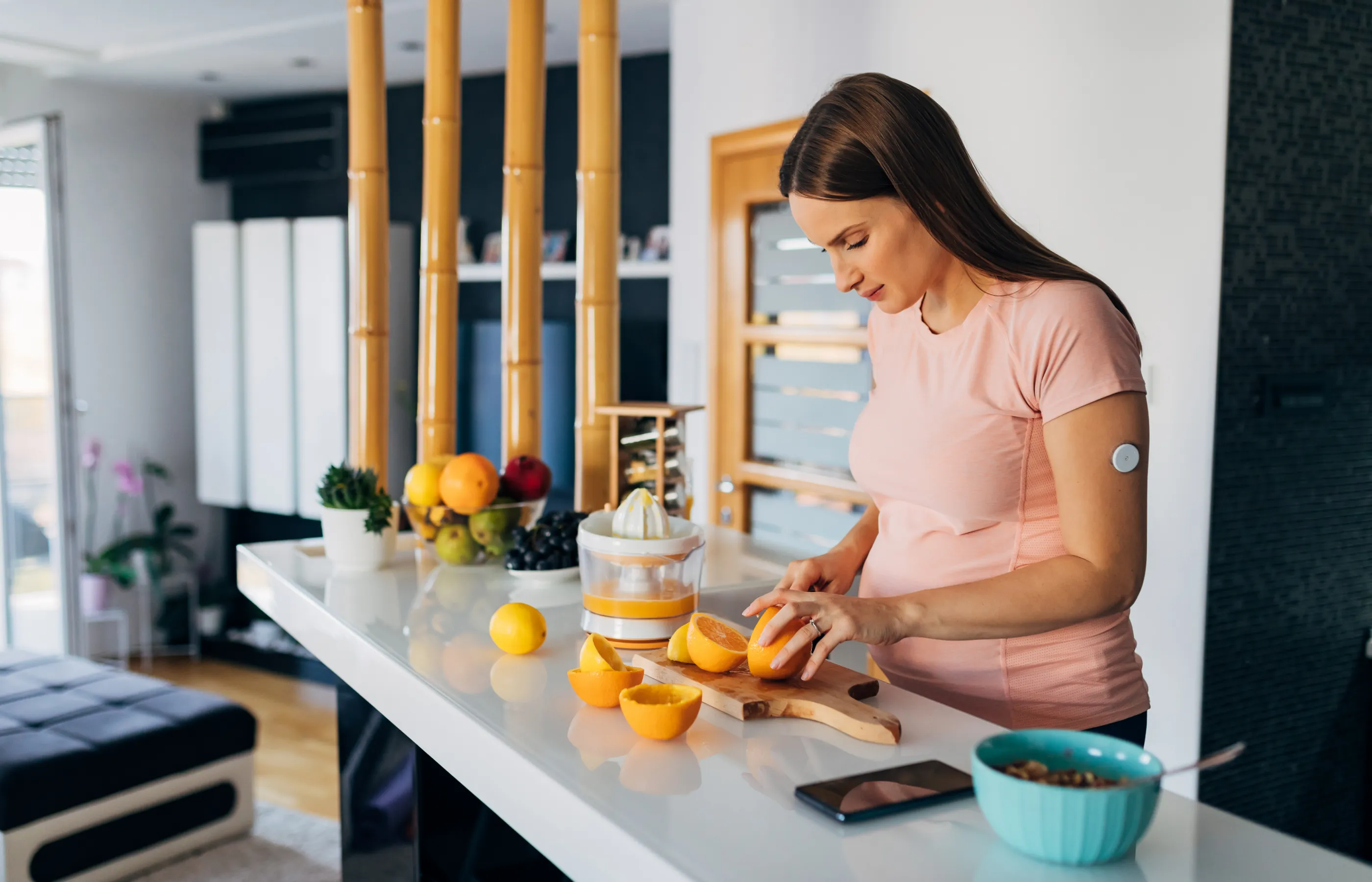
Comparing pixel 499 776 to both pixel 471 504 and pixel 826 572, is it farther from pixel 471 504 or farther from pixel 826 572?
pixel 471 504

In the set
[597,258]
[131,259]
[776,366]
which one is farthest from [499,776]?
[131,259]

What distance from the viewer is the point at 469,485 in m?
2.18

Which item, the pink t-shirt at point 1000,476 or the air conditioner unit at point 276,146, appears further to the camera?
the air conditioner unit at point 276,146

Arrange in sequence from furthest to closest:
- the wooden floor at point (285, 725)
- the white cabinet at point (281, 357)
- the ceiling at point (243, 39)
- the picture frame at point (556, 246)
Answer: the white cabinet at point (281, 357)
the picture frame at point (556, 246)
the ceiling at point (243, 39)
the wooden floor at point (285, 725)

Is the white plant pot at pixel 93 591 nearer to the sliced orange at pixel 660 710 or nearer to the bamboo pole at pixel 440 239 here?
the bamboo pole at pixel 440 239

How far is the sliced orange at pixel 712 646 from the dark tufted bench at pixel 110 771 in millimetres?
2189

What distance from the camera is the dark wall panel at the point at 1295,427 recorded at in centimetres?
251

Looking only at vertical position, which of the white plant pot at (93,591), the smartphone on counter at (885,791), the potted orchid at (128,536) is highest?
the smartphone on counter at (885,791)

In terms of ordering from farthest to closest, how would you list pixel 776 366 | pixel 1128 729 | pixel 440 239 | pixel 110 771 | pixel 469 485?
pixel 776 366, pixel 110 771, pixel 440 239, pixel 469 485, pixel 1128 729

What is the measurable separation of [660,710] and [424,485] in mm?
1151

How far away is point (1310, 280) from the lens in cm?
266

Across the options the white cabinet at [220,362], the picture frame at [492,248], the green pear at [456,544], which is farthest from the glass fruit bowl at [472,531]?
the white cabinet at [220,362]

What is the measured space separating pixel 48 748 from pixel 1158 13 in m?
3.17

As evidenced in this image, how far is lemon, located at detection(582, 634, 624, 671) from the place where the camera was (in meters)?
1.35
